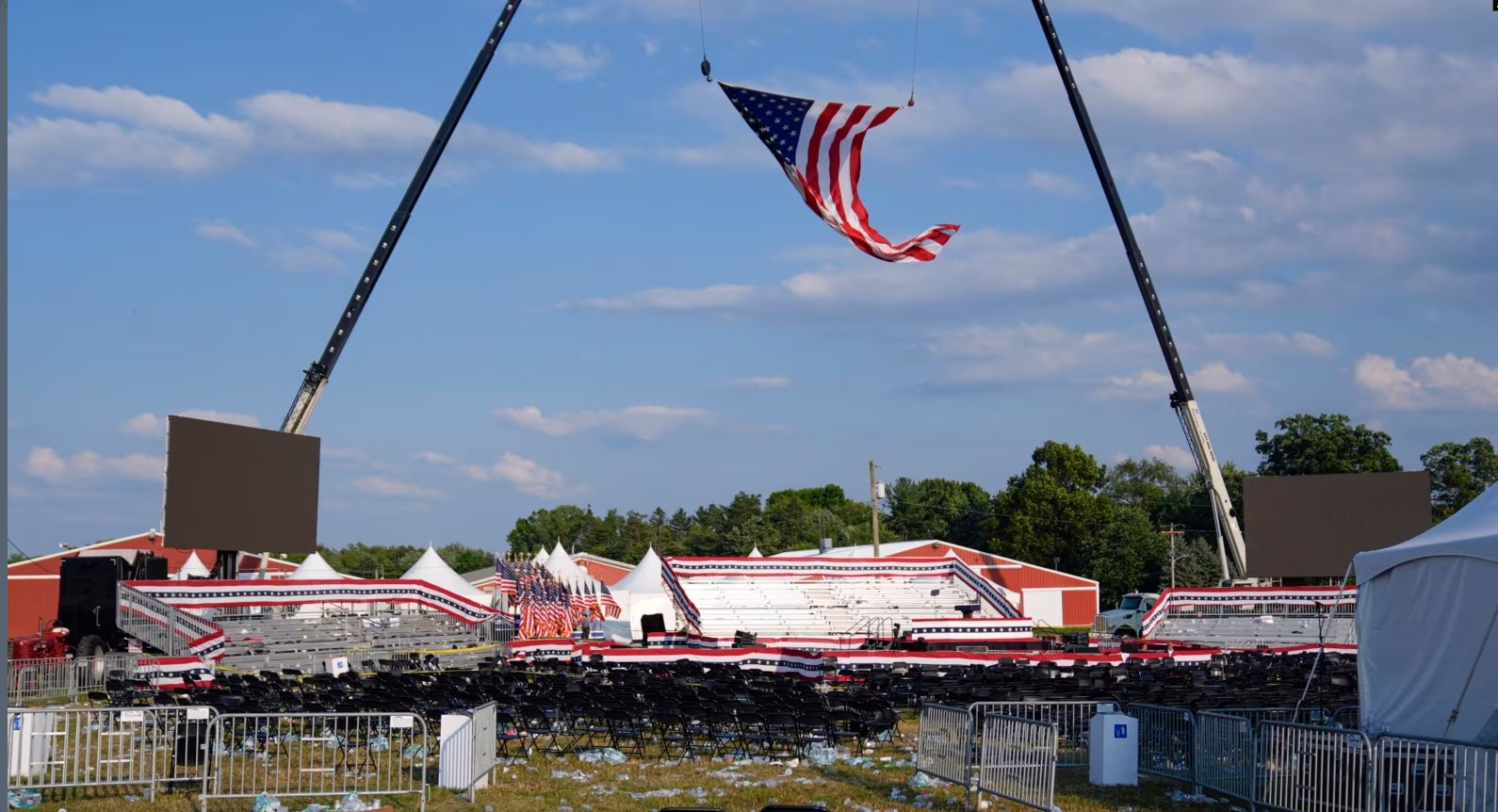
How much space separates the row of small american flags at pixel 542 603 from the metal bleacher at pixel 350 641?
1459 mm

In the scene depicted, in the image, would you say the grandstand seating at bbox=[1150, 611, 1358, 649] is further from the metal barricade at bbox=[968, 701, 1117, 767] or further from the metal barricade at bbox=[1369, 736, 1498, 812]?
the metal barricade at bbox=[1369, 736, 1498, 812]

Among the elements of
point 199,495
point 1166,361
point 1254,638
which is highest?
point 1166,361

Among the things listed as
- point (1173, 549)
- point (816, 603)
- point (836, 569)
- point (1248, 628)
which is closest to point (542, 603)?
Answer: point (816, 603)

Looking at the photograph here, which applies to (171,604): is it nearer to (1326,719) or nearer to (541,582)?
(541,582)

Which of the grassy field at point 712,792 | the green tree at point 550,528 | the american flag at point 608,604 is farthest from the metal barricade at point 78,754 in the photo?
the green tree at point 550,528

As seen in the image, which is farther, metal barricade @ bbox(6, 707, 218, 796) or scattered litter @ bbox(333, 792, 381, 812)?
metal barricade @ bbox(6, 707, 218, 796)

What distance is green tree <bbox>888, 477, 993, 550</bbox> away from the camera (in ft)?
334

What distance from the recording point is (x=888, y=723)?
17.5 m

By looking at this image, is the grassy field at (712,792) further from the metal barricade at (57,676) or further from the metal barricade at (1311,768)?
the metal barricade at (57,676)

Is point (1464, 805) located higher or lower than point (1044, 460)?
lower

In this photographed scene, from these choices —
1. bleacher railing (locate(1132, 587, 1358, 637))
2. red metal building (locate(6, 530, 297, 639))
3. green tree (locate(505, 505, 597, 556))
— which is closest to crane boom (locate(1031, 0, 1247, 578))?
bleacher railing (locate(1132, 587, 1358, 637))

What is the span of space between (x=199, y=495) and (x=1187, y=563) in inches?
2162

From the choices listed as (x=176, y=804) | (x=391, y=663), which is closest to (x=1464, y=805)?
(x=176, y=804)

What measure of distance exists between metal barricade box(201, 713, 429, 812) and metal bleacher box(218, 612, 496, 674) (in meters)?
11.9
